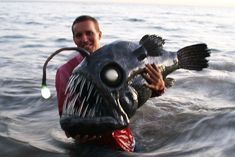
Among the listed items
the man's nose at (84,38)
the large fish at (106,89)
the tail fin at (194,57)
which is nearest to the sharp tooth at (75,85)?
the large fish at (106,89)

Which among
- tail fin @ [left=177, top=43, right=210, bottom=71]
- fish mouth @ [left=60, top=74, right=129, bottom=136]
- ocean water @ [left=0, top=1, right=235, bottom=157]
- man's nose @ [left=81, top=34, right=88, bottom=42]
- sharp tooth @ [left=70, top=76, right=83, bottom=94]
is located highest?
man's nose @ [left=81, top=34, right=88, bottom=42]

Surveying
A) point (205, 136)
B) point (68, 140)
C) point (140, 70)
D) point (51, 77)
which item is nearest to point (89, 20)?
point (140, 70)

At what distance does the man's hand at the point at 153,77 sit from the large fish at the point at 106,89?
5 centimetres

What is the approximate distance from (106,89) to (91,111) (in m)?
0.21

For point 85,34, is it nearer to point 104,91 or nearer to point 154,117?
point 104,91

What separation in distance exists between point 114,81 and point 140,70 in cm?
31

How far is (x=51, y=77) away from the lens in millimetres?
8766

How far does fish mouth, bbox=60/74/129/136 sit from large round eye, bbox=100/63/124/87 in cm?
8

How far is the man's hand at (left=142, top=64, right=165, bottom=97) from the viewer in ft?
11.3

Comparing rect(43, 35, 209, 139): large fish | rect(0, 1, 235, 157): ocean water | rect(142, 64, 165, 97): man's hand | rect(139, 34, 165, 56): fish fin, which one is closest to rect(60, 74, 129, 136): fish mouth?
rect(43, 35, 209, 139): large fish

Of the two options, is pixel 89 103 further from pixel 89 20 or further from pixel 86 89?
pixel 89 20

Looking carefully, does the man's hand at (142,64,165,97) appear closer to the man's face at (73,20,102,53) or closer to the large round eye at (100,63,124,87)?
the large round eye at (100,63,124,87)

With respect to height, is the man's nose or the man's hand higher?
the man's nose

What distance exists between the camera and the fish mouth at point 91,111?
3156 mm
